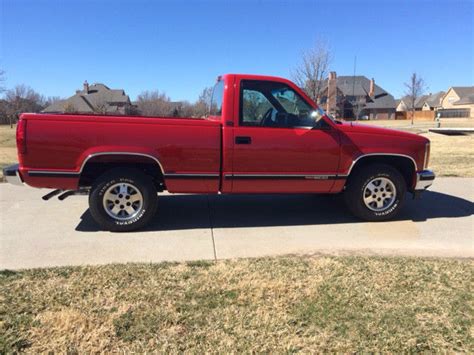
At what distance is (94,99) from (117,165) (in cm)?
6203

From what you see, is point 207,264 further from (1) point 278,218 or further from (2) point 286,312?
(1) point 278,218

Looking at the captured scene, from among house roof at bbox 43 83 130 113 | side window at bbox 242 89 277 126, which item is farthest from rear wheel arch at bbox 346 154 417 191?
house roof at bbox 43 83 130 113

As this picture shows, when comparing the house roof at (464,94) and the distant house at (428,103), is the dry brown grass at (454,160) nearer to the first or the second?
the house roof at (464,94)

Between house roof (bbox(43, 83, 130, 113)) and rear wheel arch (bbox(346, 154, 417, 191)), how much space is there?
54.4m

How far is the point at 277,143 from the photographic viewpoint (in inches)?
198

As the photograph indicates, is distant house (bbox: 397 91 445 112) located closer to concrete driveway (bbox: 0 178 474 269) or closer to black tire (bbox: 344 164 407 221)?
concrete driveway (bbox: 0 178 474 269)

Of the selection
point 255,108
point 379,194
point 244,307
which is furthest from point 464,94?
point 244,307

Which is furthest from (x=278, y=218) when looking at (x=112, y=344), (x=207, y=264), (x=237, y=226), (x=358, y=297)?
(x=112, y=344)

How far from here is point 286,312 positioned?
9.93 ft

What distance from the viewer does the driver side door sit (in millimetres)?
5016

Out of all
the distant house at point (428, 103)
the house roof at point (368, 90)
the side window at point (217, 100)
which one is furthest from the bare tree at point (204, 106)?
the distant house at point (428, 103)

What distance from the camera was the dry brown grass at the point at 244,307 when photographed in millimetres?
2658

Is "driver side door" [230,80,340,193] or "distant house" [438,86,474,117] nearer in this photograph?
"driver side door" [230,80,340,193]

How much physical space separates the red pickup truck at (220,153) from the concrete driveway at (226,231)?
0.45m
